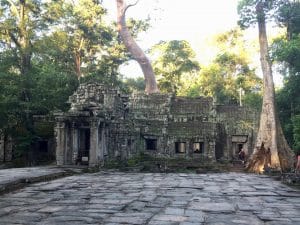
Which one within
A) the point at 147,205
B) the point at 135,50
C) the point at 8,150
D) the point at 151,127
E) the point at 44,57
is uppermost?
the point at 135,50

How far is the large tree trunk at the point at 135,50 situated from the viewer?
113 ft

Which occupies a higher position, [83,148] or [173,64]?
[173,64]

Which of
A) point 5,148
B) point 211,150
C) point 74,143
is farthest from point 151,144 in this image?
Answer: point 5,148

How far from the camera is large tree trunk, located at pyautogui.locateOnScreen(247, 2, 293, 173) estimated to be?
63.6 ft

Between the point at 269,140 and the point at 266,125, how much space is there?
95 cm

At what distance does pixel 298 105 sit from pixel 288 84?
5.37 ft

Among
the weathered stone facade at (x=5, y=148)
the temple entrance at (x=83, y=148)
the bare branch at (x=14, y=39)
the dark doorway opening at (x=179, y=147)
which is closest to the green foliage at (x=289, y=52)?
the dark doorway opening at (x=179, y=147)

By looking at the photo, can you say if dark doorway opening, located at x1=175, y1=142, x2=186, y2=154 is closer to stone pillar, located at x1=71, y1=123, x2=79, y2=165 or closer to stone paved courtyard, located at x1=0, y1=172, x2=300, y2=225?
stone pillar, located at x1=71, y1=123, x2=79, y2=165

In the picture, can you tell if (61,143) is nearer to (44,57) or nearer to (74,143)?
(74,143)

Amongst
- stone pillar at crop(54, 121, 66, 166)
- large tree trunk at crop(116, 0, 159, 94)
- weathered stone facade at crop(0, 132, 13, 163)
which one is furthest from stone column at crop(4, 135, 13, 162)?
large tree trunk at crop(116, 0, 159, 94)

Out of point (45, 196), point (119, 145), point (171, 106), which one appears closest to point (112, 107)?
point (119, 145)

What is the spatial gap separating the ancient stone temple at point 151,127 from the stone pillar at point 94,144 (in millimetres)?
259

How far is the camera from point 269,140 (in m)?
19.9

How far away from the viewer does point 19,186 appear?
1148 centimetres
